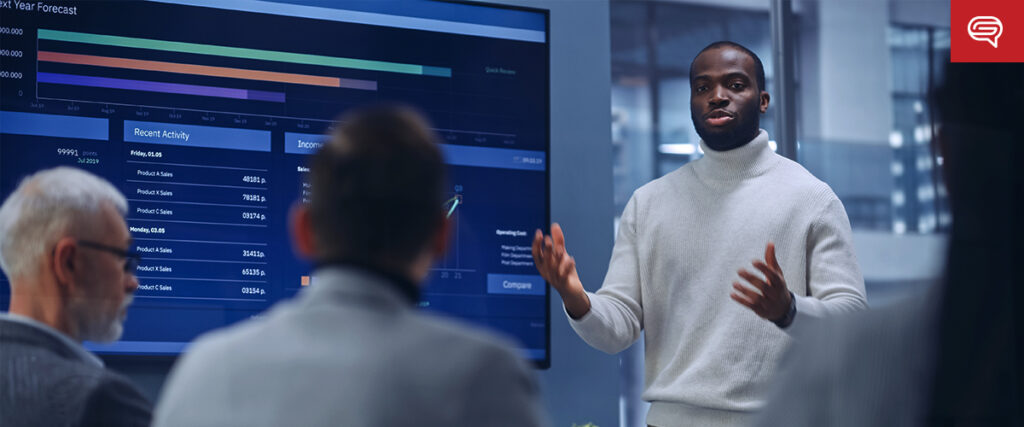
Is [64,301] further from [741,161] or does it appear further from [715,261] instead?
[741,161]

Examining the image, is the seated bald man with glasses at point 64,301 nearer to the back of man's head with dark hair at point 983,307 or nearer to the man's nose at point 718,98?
the back of man's head with dark hair at point 983,307

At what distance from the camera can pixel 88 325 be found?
5.74 ft

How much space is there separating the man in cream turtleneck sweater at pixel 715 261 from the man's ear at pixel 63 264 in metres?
0.96

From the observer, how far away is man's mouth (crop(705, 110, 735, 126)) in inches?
102

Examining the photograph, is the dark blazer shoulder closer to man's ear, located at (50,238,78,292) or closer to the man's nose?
man's ear, located at (50,238,78,292)

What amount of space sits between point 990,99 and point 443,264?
73.3 inches

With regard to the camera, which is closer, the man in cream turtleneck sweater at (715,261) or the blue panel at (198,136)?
the man in cream turtleneck sweater at (715,261)

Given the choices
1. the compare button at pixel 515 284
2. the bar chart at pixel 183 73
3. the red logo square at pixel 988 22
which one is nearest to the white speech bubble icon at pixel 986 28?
the red logo square at pixel 988 22

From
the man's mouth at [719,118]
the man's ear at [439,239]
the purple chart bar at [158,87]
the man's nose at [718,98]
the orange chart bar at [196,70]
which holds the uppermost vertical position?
the orange chart bar at [196,70]

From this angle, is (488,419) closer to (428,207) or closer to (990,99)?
(428,207)

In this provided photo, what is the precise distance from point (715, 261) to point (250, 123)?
1.22m

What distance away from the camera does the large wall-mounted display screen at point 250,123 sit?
251cm

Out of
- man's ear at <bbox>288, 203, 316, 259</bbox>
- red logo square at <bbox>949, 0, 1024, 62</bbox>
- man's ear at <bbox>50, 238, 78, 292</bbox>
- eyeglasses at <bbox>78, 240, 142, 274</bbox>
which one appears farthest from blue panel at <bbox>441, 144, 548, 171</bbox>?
man's ear at <bbox>288, 203, 316, 259</bbox>

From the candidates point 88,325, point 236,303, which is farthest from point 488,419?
point 236,303
